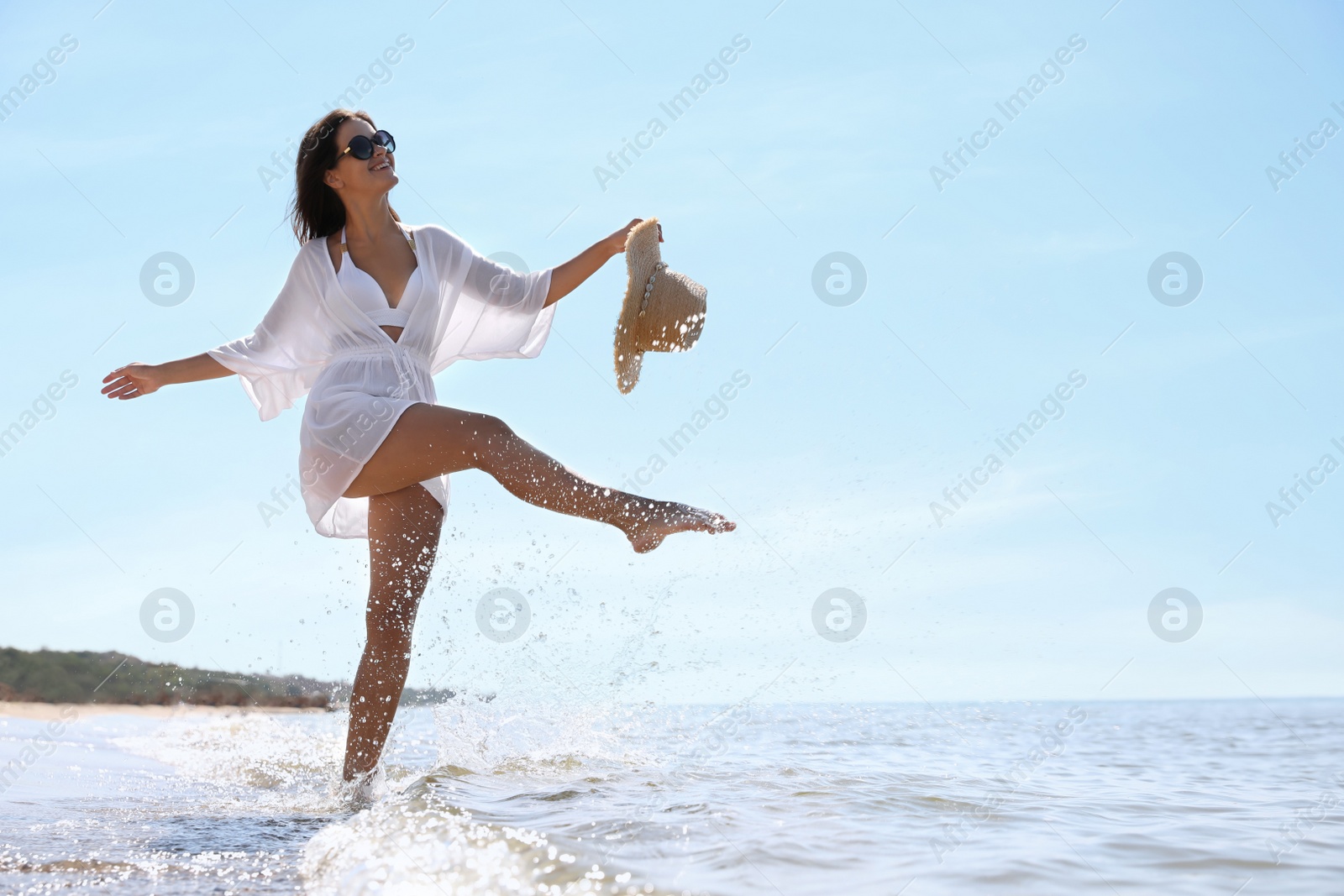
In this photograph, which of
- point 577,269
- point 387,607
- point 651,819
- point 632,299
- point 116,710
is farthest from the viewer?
point 116,710

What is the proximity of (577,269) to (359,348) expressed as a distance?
2.67ft

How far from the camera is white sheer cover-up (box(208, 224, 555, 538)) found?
3123mm

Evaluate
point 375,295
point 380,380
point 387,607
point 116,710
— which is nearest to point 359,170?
point 375,295

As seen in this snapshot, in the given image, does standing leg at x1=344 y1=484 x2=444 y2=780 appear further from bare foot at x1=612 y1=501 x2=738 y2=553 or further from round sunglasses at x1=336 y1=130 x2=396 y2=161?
round sunglasses at x1=336 y1=130 x2=396 y2=161

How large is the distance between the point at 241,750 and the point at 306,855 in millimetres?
3756

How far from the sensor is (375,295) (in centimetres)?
320

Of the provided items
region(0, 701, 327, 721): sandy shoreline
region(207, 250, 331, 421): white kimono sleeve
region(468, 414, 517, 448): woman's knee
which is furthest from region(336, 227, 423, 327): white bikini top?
region(0, 701, 327, 721): sandy shoreline

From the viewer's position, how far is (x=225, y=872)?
216 centimetres

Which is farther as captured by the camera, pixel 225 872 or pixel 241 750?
pixel 241 750

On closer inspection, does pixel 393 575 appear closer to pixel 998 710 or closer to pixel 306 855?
pixel 306 855

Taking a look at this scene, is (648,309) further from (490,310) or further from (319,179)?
(319,179)

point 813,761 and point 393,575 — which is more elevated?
point 393,575

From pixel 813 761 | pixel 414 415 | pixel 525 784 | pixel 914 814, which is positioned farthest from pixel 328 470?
pixel 813 761

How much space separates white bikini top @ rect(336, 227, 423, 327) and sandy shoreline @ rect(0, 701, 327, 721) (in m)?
6.64
